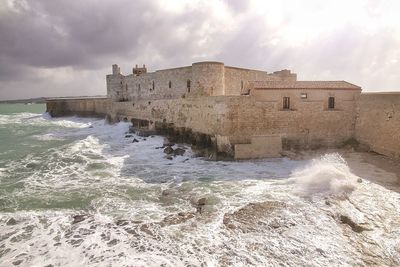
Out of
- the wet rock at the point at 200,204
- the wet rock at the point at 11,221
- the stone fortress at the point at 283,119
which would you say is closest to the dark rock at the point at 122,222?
the wet rock at the point at 200,204

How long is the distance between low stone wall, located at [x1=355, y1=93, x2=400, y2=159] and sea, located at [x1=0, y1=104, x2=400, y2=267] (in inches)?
54.4

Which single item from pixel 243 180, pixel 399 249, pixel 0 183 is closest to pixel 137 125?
pixel 0 183

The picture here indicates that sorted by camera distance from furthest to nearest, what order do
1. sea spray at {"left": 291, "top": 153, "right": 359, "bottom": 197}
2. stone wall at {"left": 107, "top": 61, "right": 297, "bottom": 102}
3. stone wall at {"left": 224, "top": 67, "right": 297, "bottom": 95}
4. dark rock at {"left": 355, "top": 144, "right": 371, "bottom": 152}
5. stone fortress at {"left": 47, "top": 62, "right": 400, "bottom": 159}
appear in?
stone wall at {"left": 224, "top": 67, "right": 297, "bottom": 95} < stone wall at {"left": 107, "top": 61, "right": 297, "bottom": 102} < dark rock at {"left": 355, "top": 144, "right": 371, "bottom": 152} < stone fortress at {"left": 47, "top": 62, "right": 400, "bottom": 159} < sea spray at {"left": 291, "top": 153, "right": 359, "bottom": 197}

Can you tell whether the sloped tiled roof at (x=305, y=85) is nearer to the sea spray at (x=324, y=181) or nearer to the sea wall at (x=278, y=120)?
the sea wall at (x=278, y=120)

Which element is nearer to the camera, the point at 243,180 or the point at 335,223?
the point at 335,223

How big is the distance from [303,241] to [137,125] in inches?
808

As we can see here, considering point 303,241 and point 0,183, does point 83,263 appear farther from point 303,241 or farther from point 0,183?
point 0,183

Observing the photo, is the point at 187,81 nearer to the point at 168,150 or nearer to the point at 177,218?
the point at 168,150

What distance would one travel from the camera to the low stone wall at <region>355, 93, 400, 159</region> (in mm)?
13016

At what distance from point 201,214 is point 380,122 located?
10701 millimetres

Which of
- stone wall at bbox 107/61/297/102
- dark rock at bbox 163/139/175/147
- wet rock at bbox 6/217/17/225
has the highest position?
stone wall at bbox 107/61/297/102

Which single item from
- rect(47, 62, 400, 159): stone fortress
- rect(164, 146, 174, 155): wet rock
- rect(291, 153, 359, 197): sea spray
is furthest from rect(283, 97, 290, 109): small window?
rect(164, 146, 174, 155): wet rock

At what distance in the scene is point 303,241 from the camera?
6629mm

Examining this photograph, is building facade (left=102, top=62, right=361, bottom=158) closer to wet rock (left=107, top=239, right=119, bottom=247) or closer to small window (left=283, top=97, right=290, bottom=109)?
small window (left=283, top=97, right=290, bottom=109)
